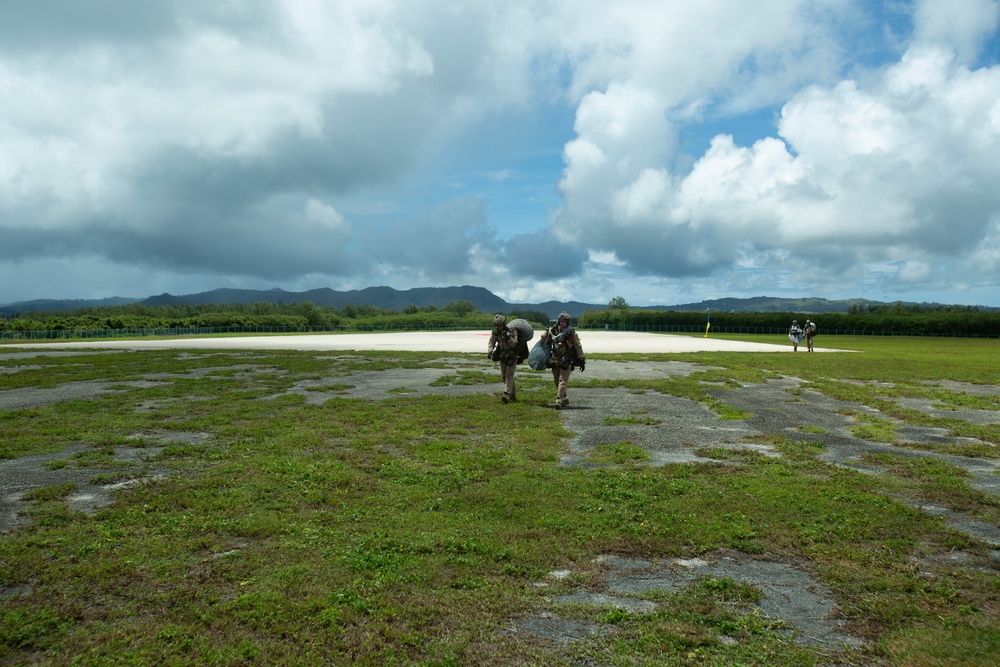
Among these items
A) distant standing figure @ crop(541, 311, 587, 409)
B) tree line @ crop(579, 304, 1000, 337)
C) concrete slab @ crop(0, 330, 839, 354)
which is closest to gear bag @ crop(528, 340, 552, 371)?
distant standing figure @ crop(541, 311, 587, 409)

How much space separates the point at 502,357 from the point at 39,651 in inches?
559

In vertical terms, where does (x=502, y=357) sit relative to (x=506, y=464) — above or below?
above

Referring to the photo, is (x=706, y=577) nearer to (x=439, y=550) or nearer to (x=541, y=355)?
(x=439, y=550)

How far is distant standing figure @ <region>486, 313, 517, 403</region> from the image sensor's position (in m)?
18.5

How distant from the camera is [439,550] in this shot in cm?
700

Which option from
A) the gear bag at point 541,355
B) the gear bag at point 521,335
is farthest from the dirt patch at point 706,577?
the gear bag at point 521,335

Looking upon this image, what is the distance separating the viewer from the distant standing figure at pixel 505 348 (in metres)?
18.5

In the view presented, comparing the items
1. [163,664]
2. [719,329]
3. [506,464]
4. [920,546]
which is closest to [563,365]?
[506,464]

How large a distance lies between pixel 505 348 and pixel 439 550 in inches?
461

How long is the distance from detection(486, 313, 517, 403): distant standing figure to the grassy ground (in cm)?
469

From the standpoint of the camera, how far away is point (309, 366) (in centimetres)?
3312

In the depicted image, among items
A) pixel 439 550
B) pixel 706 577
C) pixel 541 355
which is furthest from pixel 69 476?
pixel 541 355

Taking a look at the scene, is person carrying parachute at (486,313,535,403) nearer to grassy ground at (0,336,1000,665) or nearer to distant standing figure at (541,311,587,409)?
distant standing figure at (541,311,587,409)

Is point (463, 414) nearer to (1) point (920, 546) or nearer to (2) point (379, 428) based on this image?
(2) point (379, 428)
